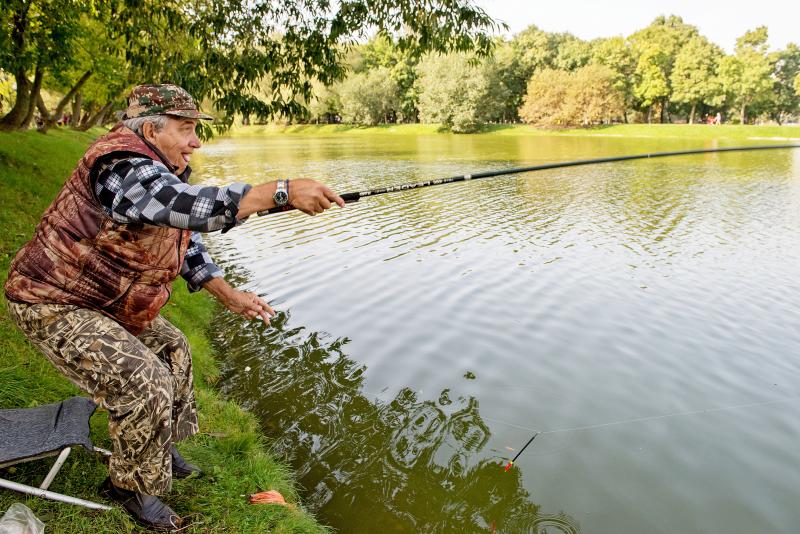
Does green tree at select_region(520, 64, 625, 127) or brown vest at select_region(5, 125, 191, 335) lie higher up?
green tree at select_region(520, 64, 625, 127)

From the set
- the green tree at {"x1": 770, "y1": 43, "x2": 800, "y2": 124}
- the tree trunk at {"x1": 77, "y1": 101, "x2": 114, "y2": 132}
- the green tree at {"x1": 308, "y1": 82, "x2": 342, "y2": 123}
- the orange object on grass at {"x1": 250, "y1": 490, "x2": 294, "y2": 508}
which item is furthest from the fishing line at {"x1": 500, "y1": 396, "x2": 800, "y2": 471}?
the green tree at {"x1": 770, "y1": 43, "x2": 800, "y2": 124}

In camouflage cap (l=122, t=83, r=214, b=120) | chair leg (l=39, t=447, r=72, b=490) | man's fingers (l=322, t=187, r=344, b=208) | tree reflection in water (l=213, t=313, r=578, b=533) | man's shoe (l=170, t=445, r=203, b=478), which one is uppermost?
camouflage cap (l=122, t=83, r=214, b=120)

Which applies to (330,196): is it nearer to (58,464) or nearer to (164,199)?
(164,199)

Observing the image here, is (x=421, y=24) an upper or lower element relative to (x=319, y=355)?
upper

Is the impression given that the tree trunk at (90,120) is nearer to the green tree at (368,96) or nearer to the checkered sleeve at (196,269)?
the checkered sleeve at (196,269)

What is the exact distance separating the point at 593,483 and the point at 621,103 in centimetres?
7730

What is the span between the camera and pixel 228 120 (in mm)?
8352

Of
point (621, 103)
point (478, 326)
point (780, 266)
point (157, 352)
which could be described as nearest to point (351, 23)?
point (478, 326)

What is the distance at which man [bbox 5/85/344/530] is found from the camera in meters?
2.58

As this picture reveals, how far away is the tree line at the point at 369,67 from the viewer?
8.62 metres

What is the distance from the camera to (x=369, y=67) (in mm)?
103125

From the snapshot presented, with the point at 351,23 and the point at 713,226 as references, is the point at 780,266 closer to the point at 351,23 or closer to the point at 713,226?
the point at 713,226

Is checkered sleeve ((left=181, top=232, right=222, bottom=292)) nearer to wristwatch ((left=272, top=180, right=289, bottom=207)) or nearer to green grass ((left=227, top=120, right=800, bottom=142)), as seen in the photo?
wristwatch ((left=272, top=180, right=289, bottom=207))

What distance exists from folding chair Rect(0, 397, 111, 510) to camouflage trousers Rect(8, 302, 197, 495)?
257mm
